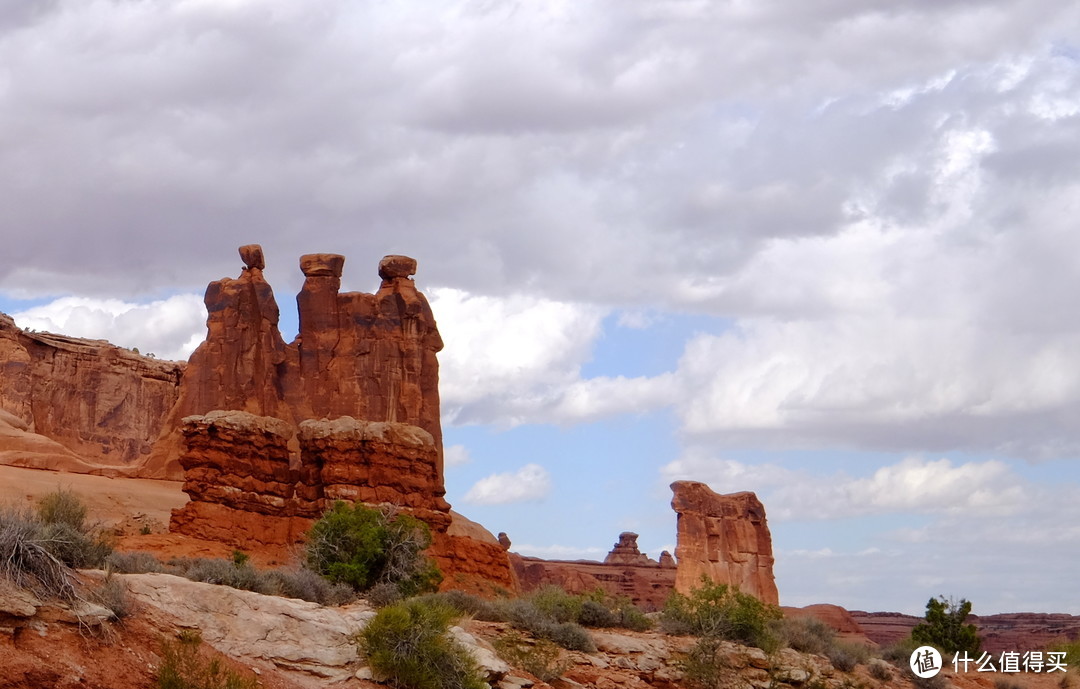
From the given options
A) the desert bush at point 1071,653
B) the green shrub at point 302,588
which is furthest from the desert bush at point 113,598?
the desert bush at point 1071,653

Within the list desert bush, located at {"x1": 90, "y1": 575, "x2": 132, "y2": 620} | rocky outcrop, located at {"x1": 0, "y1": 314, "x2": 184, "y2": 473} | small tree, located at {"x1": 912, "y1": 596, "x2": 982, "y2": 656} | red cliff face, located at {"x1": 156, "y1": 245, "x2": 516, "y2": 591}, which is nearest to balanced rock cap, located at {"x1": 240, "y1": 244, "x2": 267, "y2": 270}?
red cliff face, located at {"x1": 156, "y1": 245, "x2": 516, "y2": 591}

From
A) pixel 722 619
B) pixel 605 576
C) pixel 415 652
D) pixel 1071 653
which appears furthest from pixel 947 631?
pixel 605 576

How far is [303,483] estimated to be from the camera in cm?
3991

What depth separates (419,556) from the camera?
98.4ft

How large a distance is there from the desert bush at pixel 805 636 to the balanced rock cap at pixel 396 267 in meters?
32.5

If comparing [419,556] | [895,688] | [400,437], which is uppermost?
[400,437]

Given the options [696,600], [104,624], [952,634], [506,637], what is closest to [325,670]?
[104,624]

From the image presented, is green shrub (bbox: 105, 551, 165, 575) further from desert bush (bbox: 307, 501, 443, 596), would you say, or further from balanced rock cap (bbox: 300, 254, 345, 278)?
balanced rock cap (bbox: 300, 254, 345, 278)

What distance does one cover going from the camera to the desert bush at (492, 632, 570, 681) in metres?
22.1

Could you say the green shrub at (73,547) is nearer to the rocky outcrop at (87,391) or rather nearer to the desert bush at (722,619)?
the desert bush at (722,619)

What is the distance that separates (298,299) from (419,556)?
3686 cm

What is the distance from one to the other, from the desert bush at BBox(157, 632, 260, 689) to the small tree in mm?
31726

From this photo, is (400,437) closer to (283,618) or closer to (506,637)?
(506,637)

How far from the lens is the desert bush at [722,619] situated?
28516 millimetres
